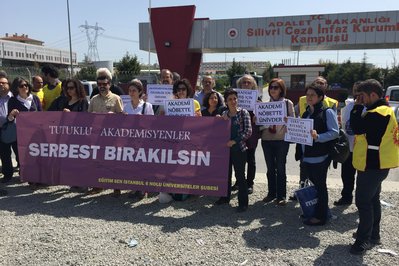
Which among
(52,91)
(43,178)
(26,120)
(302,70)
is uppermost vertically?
(302,70)

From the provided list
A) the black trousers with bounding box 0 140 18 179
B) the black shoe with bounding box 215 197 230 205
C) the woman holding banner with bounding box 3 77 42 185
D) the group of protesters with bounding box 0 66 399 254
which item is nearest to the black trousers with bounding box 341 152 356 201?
the group of protesters with bounding box 0 66 399 254

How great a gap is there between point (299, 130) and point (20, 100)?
14.9 ft

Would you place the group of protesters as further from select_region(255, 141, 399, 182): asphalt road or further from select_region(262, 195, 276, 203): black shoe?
select_region(255, 141, 399, 182): asphalt road

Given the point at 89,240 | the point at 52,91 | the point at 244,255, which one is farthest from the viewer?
the point at 52,91

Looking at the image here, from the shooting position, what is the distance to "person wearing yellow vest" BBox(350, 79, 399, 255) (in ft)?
11.4

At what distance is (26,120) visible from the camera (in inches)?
223

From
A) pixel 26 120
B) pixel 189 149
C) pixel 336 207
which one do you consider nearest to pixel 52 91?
pixel 26 120

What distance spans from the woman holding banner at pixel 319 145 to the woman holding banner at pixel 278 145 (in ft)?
1.75

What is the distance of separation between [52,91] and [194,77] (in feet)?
52.3

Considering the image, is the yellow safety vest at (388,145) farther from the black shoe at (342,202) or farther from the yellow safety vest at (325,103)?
the black shoe at (342,202)

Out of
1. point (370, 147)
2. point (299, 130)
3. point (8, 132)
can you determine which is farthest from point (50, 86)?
point (370, 147)

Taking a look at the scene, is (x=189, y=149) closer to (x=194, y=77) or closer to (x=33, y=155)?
(x=33, y=155)

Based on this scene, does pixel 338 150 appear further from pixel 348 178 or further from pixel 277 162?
pixel 348 178

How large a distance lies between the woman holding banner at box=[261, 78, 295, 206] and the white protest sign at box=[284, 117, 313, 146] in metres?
0.30
